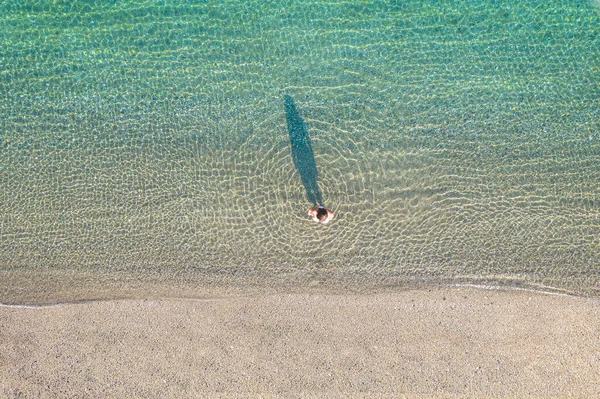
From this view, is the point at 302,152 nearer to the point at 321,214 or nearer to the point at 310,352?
the point at 321,214

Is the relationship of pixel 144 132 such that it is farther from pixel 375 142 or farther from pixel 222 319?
pixel 375 142

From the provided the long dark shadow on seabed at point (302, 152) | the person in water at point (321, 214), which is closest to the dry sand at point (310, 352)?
the person in water at point (321, 214)

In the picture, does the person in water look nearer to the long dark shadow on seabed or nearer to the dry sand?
the long dark shadow on seabed

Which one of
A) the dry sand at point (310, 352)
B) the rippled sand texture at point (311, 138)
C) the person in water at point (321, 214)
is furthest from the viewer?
the rippled sand texture at point (311, 138)

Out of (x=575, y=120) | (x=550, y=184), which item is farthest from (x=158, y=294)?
(x=575, y=120)

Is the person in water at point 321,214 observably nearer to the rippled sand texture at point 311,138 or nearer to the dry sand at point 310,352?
the rippled sand texture at point 311,138

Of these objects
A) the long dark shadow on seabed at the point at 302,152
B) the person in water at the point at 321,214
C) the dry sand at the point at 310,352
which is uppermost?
the long dark shadow on seabed at the point at 302,152

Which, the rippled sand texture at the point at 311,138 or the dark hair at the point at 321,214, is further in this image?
the rippled sand texture at the point at 311,138
